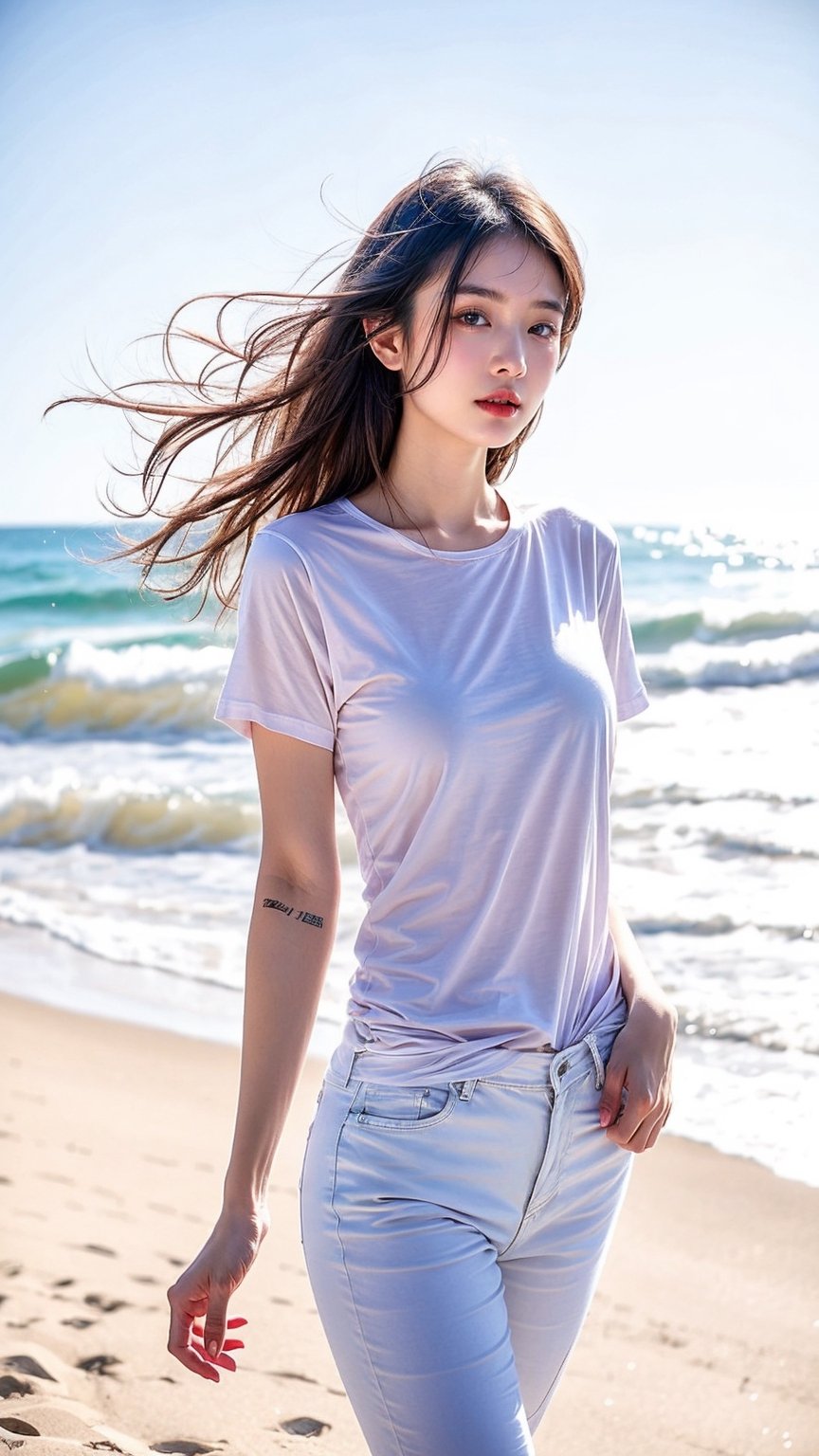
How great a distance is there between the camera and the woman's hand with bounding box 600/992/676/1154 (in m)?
1.80

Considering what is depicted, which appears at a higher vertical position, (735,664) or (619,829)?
(735,664)

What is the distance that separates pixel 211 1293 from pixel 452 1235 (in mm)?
318

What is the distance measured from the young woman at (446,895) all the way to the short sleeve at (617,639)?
59mm

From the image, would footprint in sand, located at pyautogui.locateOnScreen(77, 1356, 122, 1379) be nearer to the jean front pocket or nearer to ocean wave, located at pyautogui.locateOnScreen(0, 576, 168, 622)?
the jean front pocket

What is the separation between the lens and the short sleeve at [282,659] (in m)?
1.81

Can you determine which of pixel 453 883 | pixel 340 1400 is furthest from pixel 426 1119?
pixel 340 1400

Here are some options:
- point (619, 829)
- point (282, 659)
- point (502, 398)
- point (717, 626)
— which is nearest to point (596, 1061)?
point (282, 659)

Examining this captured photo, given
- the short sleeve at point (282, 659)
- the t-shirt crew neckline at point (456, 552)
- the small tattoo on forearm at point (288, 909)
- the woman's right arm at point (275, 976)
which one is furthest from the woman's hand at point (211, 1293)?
the t-shirt crew neckline at point (456, 552)

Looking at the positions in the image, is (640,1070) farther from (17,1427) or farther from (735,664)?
(735,664)

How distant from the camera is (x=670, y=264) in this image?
1209 cm

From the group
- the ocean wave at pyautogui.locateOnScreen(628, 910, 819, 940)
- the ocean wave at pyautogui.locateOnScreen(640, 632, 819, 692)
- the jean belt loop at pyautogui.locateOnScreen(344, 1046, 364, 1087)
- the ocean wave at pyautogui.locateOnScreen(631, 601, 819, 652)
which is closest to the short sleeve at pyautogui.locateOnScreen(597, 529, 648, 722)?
Answer: the jean belt loop at pyautogui.locateOnScreen(344, 1046, 364, 1087)

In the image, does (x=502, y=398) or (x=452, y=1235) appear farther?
(x=502, y=398)

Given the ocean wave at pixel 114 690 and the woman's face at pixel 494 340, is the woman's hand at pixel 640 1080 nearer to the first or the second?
the woman's face at pixel 494 340

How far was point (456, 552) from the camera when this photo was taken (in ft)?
6.40
